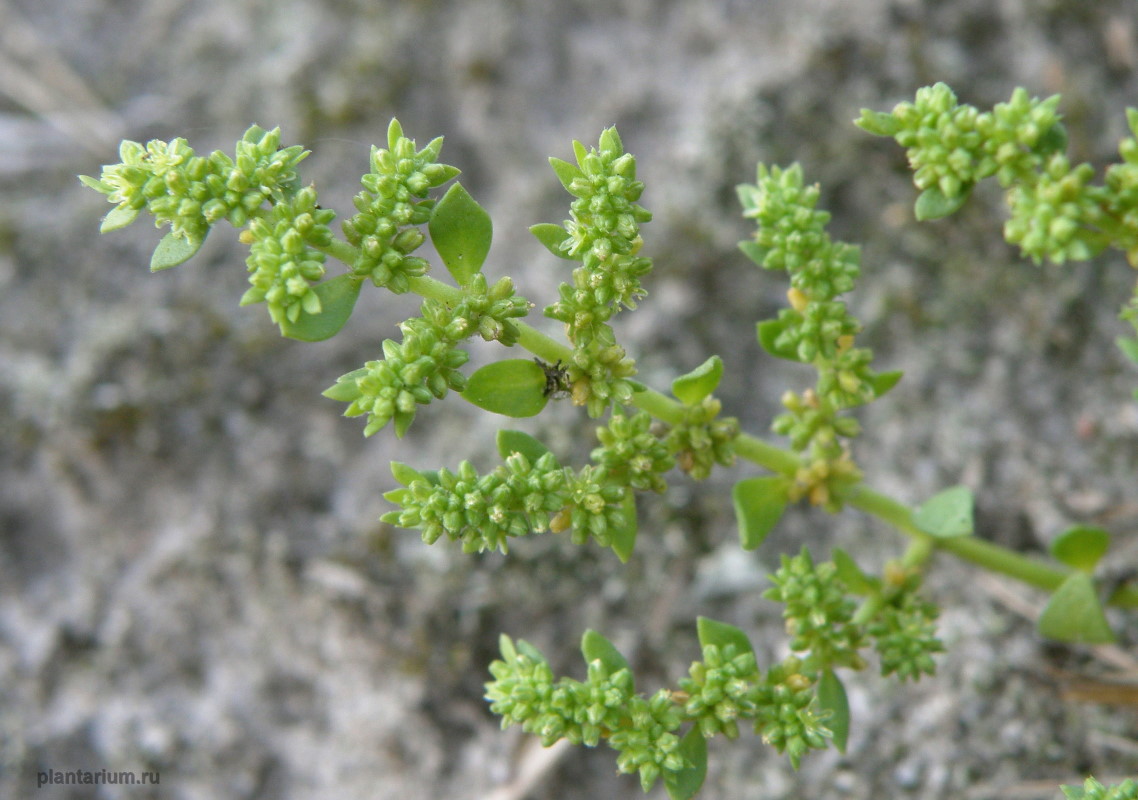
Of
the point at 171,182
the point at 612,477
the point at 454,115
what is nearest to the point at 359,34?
the point at 454,115

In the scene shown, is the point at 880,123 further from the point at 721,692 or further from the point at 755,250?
the point at 721,692

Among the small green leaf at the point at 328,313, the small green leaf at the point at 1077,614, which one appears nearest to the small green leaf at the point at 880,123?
the small green leaf at the point at 328,313

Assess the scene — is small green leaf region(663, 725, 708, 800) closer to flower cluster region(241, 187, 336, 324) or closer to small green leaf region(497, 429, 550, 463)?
small green leaf region(497, 429, 550, 463)


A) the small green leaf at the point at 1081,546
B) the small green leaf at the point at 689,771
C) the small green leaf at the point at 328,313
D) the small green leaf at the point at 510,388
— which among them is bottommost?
the small green leaf at the point at 689,771

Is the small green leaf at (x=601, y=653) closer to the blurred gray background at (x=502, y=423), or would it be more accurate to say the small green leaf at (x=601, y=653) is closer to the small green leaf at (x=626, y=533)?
the small green leaf at (x=626, y=533)

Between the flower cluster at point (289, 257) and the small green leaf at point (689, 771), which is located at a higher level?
the flower cluster at point (289, 257)

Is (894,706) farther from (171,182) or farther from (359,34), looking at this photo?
(359,34)

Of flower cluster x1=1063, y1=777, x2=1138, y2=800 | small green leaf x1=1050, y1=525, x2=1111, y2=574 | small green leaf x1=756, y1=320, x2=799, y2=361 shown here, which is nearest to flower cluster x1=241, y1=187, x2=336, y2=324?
small green leaf x1=756, y1=320, x2=799, y2=361

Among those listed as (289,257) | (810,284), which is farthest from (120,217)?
(810,284)
